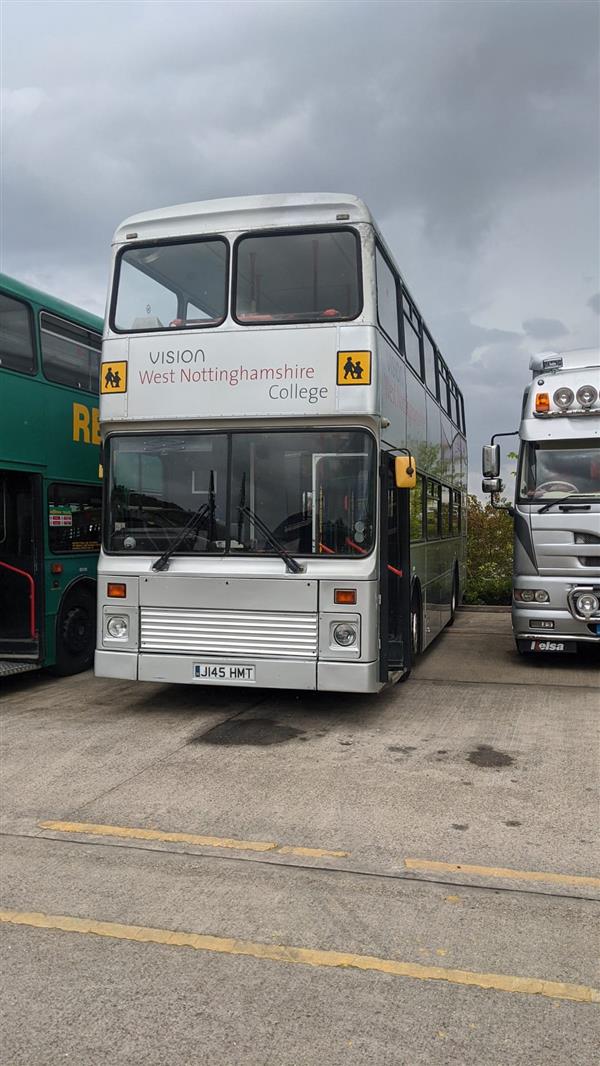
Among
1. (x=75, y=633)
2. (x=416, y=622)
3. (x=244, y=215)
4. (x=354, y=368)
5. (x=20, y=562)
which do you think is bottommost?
(x=75, y=633)

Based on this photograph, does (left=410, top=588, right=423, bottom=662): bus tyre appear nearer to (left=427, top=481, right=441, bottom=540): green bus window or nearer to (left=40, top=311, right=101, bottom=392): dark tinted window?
(left=427, top=481, right=441, bottom=540): green bus window

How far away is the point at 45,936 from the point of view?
3.63 metres

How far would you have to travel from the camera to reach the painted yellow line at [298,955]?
10.6 feet

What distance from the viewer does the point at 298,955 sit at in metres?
3.47

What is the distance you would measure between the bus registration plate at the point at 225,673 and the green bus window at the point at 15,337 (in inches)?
150

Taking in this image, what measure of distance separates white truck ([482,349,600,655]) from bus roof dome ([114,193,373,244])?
13.0 ft

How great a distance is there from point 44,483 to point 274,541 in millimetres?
3380

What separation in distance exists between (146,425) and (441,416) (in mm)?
5947

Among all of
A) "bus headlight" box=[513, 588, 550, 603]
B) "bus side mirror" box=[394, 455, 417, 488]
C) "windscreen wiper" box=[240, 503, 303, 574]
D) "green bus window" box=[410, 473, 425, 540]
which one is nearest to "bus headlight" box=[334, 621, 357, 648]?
"windscreen wiper" box=[240, 503, 303, 574]

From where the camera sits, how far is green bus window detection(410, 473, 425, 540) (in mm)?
9383

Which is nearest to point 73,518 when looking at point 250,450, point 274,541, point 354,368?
point 250,450

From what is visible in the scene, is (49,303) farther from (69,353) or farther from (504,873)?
(504,873)

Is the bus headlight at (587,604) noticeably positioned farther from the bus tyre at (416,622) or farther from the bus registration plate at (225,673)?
the bus registration plate at (225,673)

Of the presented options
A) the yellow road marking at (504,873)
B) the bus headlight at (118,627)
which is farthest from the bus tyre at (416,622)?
the yellow road marking at (504,873)
